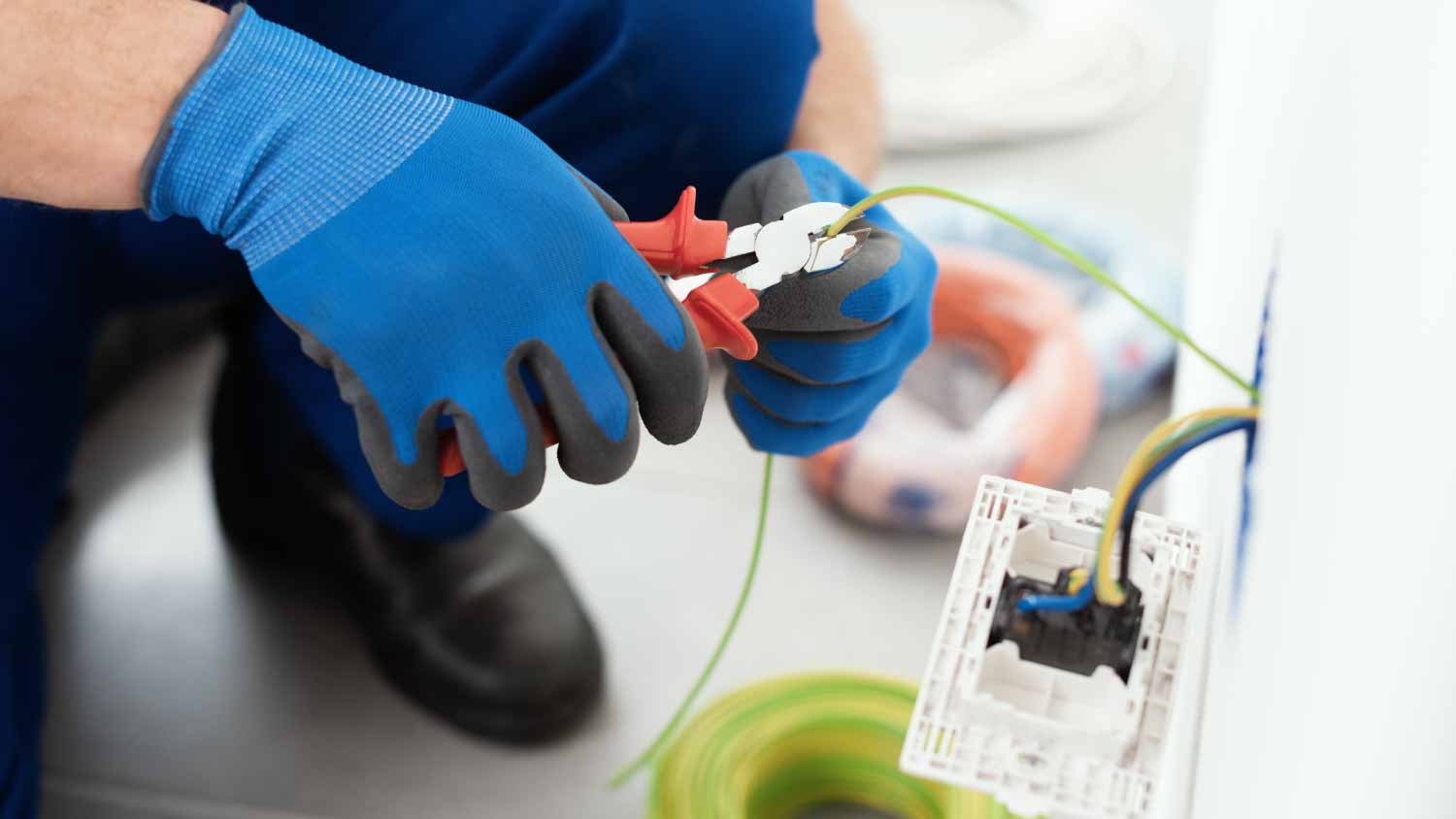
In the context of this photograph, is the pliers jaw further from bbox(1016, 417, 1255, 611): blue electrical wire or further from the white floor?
the white floor

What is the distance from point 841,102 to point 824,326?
42 centimetres

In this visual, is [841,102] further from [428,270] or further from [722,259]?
[428,270]

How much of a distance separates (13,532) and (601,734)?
51 cm

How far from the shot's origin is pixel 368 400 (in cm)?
66

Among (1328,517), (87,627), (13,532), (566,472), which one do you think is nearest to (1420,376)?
(1328,517)

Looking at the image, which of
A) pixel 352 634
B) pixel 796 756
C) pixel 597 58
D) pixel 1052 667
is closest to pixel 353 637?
pixel 352 634

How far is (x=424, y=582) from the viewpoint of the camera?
1.20 meters

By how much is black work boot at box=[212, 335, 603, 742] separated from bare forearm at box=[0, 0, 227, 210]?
1.70ft

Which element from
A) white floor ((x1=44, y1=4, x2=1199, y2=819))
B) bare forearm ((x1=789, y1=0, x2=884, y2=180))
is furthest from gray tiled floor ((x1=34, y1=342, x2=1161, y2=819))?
bare forearm ((x1=789, y1=0, x2=884, y2=180))

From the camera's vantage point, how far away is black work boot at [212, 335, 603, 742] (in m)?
1.15

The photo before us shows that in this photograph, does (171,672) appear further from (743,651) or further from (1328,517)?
(1328,517)

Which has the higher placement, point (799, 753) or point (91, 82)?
point (91, 82)

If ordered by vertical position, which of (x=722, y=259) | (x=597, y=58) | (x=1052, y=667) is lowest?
(x=1052, y=667)

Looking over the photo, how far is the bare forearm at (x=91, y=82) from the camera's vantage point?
68 centimetres
